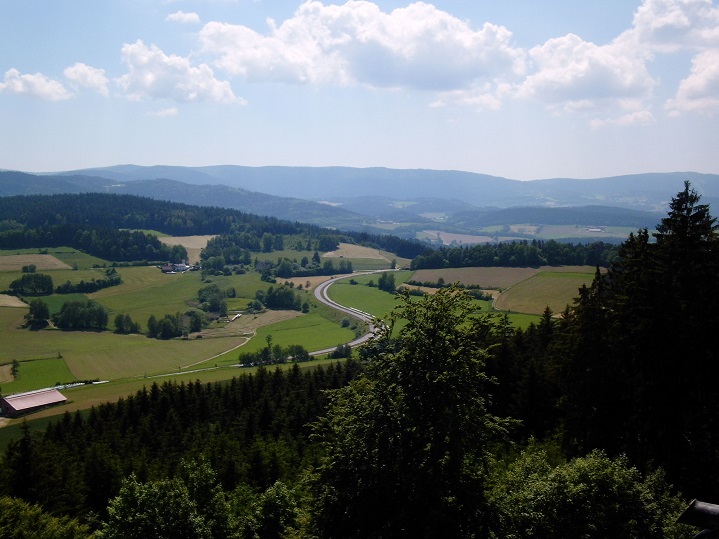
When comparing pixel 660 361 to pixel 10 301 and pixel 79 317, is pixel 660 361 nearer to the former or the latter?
pixel 79 317

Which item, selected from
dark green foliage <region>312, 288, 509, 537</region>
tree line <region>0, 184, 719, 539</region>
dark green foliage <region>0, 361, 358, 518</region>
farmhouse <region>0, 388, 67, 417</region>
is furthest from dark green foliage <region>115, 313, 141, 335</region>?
dark green foliage <region>312, 288, 509, 537</region>

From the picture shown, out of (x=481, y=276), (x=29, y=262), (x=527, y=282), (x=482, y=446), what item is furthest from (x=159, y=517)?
(x=29, y=262)

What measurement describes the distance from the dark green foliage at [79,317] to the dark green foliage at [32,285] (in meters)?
22.1

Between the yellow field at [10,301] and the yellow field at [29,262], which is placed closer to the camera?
the yellow field at [10,301]

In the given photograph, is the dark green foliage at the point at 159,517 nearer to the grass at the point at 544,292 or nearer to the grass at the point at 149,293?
the grass at the point at 544,292

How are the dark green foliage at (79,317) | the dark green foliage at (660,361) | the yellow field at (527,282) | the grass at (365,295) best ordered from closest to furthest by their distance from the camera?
the dark green foliage at (660,361), the yellow field at (527,282), the dark green foliage at (79,317), the grass at (365,295)

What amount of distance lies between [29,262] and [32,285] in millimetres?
30573

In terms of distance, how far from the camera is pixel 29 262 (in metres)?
173

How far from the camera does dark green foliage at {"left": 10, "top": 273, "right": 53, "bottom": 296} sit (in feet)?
477

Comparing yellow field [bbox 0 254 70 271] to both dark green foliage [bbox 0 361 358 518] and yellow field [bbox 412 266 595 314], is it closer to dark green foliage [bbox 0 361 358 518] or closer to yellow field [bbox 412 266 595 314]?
yellow field [bbox 412 266 595 314]

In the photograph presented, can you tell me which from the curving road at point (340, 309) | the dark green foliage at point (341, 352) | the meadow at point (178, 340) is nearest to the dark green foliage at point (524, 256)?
the meadow at point (178, 340)

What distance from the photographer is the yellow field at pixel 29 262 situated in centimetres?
16638

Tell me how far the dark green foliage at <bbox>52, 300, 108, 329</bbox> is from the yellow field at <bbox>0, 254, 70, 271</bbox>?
4806 centimetres

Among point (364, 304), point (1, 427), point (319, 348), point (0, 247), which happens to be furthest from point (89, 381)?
point (0, 247)
